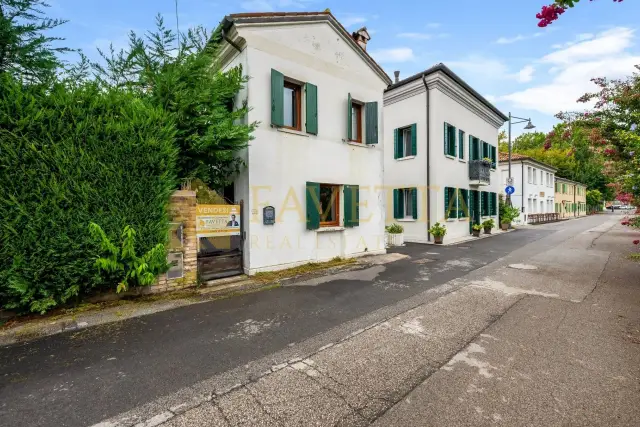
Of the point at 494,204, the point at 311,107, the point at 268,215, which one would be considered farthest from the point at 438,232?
the point at 268,215

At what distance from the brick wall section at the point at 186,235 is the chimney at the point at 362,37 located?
843 cm

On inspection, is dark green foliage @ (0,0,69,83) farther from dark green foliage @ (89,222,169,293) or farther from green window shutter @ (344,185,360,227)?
green window shutter @ (344,185,360,227)

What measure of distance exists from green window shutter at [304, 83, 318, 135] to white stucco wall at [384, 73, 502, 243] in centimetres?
712

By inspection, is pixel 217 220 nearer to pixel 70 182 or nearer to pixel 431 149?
pixel 70 182

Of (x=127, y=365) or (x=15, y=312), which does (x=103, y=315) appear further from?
(x=127, y=365)

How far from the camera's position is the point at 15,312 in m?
4.54

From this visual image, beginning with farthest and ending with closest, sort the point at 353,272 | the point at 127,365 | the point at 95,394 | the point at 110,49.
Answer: the point at 353,272 → the point at 110,49 → the point at 127,365 → the point at 95,394

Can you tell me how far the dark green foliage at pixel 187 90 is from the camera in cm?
590

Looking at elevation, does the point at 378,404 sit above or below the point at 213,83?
below

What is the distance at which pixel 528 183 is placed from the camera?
27.9 m

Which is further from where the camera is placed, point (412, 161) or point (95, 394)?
point (412, 161)

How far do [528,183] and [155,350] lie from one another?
33412 millimetres

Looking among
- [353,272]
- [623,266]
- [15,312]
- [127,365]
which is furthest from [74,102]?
[623,266]

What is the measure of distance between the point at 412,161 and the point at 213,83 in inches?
402
